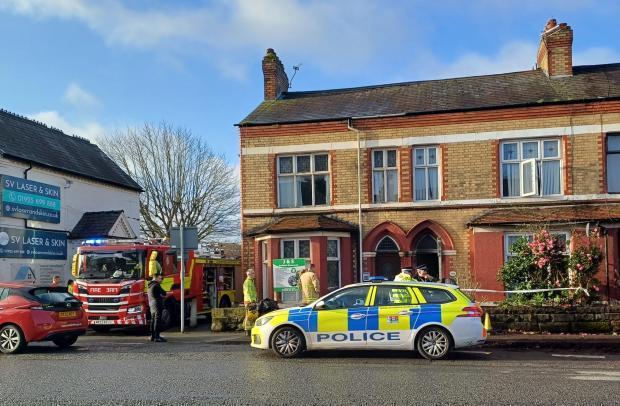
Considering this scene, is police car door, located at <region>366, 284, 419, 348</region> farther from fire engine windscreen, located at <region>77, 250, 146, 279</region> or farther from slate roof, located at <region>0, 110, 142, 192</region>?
slate roof, located at <region>0, 110, 142, 192</region>

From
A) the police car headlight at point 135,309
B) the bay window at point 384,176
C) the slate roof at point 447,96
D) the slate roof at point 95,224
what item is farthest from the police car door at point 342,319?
the slate roof at point 95,224

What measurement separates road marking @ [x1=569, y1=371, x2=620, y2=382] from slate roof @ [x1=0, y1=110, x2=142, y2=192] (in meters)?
18.9

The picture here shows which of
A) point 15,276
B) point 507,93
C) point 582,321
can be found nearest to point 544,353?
point 582,321

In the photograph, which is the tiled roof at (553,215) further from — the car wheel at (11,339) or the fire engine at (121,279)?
the car wheel at (11,339)

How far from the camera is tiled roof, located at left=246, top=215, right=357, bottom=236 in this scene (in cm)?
1907

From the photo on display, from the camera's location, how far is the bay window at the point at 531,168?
19.1 m

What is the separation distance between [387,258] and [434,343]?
891cm

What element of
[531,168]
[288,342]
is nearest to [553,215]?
[531,168]

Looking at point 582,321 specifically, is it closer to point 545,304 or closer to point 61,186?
point 545,304

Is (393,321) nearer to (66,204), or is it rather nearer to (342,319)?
(342,319)

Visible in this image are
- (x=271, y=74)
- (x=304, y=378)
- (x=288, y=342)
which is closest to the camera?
(x=304, y=378)

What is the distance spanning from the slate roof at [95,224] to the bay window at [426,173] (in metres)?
12.5

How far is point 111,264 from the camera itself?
16812 millimetres

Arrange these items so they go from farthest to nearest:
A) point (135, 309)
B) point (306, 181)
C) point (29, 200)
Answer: point (29, 200) → point (306, 181) → point (135, 309)
